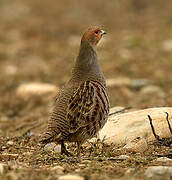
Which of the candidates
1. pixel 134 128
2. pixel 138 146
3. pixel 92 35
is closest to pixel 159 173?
pixel 138 146

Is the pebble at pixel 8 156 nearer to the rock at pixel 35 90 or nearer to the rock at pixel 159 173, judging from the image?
the rock at pixel 159 173

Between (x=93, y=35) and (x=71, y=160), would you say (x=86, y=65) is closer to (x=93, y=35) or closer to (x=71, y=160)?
(x=93, y=35)

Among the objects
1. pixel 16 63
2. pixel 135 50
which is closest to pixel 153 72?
pixel 135 50

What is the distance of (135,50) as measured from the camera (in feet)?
48.4

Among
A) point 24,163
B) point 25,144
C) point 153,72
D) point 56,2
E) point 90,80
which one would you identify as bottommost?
point 24,163

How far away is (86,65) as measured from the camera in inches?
227

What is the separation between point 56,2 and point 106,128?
556 inches

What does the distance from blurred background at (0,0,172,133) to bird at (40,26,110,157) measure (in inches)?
104

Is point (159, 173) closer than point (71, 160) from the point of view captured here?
Yes

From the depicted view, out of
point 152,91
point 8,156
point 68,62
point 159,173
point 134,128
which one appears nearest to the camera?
point 159,173

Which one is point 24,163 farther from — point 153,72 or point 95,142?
point 153,72

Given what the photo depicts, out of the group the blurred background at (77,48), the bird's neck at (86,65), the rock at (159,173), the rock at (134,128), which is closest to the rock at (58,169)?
the rock at (159,173)

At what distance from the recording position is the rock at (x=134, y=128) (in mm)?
5961

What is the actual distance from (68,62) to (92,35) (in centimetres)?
828
